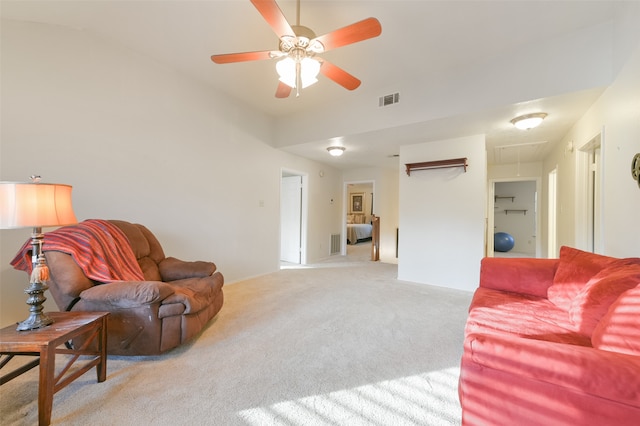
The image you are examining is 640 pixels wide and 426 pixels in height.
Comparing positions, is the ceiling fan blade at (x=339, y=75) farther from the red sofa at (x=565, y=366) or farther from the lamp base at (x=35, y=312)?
the lamp base at (x=35, y=312)

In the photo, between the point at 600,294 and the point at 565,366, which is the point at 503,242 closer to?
the point at 600,294

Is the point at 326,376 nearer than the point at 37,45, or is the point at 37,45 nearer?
the point at 326,376

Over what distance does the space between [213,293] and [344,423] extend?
1.50 m

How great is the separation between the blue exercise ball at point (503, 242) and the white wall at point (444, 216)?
4344 mm

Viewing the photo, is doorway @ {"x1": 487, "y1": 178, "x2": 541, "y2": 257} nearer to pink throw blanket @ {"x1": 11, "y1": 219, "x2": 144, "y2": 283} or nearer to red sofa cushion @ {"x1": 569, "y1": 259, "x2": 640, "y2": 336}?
red sofa cushion @ {"x1": 569, "y1": 259, "x2": 640, "y2": 336}

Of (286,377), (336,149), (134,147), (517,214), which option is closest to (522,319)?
(286,377)

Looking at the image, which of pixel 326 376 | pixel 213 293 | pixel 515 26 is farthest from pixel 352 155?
pixel 326 376

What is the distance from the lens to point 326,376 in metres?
1.67

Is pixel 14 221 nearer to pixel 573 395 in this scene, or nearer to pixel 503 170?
pixel 573 395

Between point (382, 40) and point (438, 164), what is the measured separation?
1.99 metres

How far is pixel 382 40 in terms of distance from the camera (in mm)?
2490

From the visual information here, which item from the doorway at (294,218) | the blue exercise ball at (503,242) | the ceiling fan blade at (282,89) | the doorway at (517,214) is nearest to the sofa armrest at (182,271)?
the ceiling fan blade at (282,89)

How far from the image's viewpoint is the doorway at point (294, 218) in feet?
17.9

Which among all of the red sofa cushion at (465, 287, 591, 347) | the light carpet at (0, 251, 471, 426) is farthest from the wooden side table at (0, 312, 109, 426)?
the red sofa cushion at (465, 287, 591, 347)
